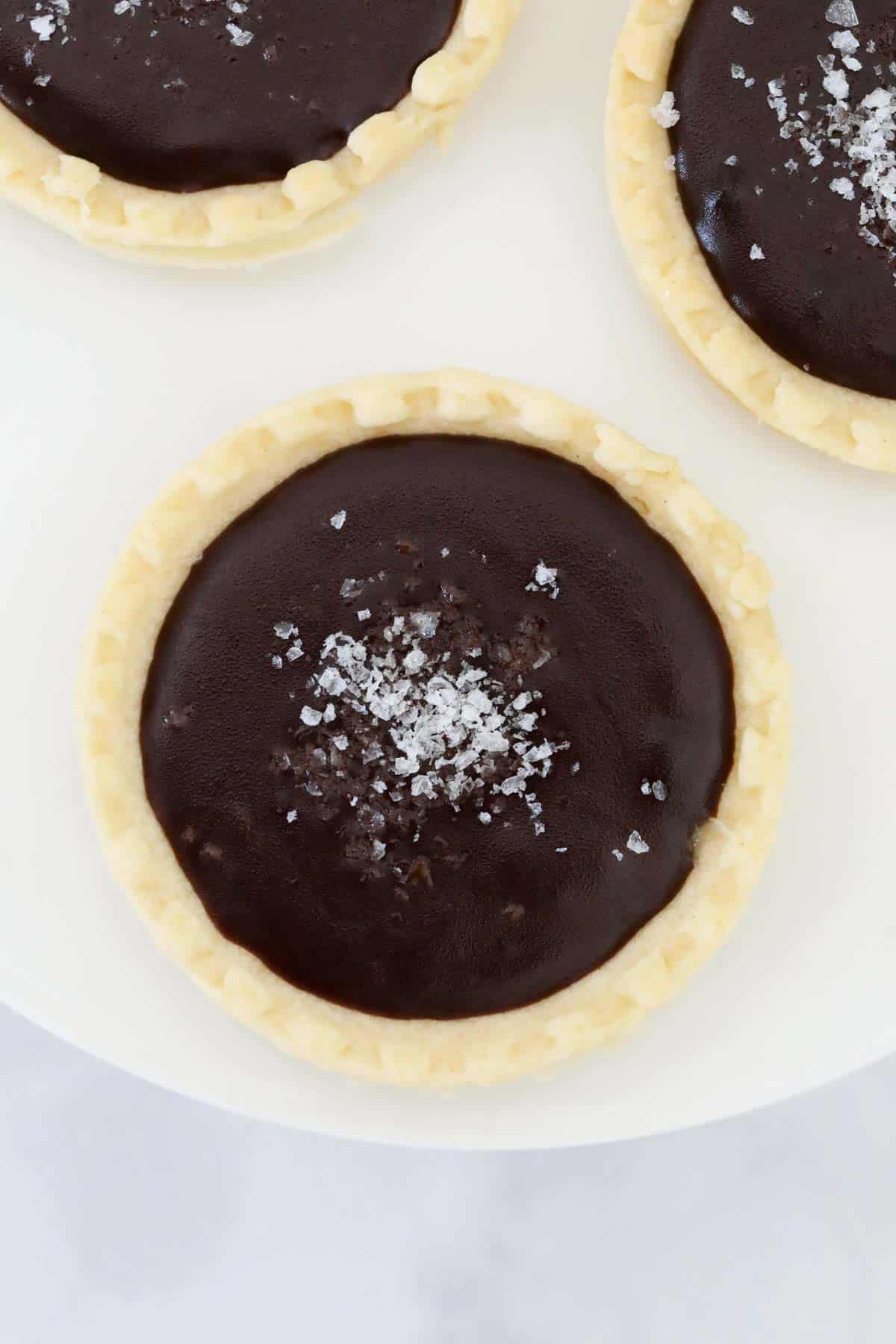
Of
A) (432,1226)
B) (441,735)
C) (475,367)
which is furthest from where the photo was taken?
(432,1226)

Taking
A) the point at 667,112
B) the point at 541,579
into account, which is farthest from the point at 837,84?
the point at 541,579

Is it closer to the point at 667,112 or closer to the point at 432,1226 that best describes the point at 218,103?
the point at 667,112

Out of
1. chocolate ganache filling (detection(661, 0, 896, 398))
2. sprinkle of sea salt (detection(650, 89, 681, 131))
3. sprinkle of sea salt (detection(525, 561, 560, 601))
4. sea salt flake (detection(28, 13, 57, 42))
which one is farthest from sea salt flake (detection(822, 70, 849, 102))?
sea salt flake (detection(28, 13, 57, 42))

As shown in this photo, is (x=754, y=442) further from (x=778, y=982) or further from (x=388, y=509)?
(x=778, y=982)

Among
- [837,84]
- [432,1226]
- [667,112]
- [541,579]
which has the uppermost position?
[837,84]

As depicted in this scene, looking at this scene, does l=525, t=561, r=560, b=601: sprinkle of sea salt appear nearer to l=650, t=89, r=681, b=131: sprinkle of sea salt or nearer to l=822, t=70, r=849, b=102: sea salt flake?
l=650, t=89, r=681, b=131: sprinkle of sea salt

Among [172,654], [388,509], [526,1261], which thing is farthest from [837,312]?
[526,1261]

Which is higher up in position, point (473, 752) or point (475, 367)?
point (475, 367)
